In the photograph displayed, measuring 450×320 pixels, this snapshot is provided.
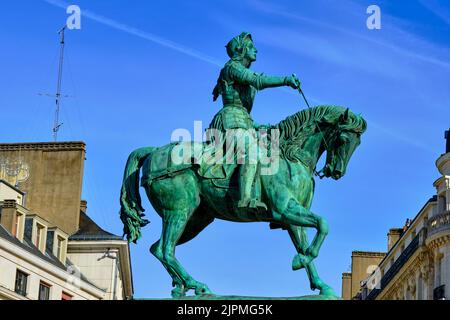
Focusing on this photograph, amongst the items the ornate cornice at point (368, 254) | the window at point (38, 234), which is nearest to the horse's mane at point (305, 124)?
the window at point (38, 234)

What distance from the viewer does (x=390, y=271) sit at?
8375 cm

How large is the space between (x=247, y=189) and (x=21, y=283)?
3811 centimetres

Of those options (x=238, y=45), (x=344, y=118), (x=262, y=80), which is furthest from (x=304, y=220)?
(x=238, y=45)

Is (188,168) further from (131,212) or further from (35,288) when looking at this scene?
(35,288)

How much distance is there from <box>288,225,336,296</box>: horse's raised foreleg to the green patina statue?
0.02 metres

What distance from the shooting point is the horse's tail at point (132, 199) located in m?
26.4

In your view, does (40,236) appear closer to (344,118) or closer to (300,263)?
(344,118)

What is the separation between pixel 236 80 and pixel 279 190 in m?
2.41

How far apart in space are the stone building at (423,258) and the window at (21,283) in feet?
65.8

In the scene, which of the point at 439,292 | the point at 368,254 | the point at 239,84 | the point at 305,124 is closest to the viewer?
the point at 305,124

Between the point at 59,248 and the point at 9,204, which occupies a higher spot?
the point at 9,204

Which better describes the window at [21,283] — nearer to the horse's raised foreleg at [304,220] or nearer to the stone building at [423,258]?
the stone building at [423,258]

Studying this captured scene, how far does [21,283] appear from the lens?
204ft
